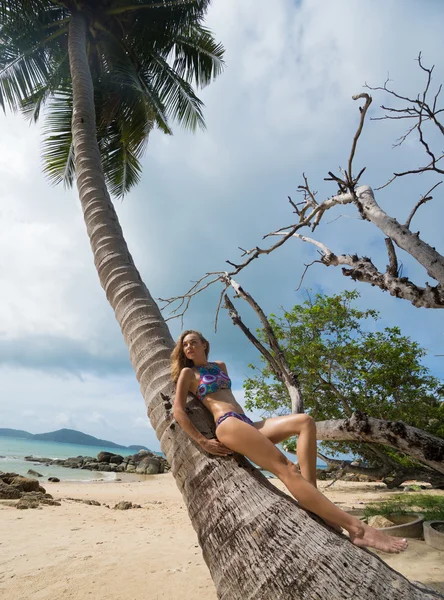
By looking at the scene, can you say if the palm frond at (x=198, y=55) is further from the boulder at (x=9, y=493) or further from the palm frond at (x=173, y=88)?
the boulder at (x=9, y=493)

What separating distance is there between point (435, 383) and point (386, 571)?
44.5ft

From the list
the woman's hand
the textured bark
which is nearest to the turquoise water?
the textured bark

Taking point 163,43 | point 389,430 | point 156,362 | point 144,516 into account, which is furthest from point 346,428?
point 163,43

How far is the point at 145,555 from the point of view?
5453 millimetres

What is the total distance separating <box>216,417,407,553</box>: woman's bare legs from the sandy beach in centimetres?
282

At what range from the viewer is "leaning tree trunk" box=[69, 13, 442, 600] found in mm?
1525

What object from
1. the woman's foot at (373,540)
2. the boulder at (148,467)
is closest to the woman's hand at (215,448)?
the woman's foot at (373,540)

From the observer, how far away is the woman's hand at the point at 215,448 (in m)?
2.19

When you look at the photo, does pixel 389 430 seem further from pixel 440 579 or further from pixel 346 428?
pixel 440 579

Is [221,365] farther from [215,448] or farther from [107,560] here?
[107,560]

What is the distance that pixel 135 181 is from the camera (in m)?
10.7

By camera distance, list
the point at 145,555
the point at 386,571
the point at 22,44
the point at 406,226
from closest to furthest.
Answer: the point at 386,571 → the point at 406,226 → the point at 145,555 → the point at 22,44

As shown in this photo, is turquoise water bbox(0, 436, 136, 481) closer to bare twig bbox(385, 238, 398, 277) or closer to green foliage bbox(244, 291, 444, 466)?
green foliage bbox(244, 291, 444, 466)

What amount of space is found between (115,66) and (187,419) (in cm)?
914
